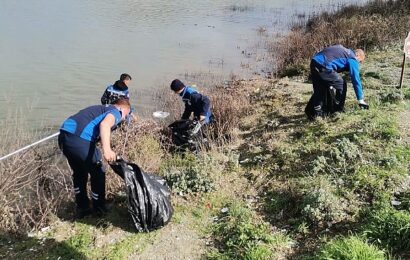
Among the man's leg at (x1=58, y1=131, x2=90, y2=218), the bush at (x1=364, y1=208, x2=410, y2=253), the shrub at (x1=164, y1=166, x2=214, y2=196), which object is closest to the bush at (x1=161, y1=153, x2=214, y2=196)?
the shrub at (x1=164, y1=166, x2=214, y2=196)

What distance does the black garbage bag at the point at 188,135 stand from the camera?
7.29 m

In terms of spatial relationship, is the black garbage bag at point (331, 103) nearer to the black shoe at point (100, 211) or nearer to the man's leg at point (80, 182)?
Answer: the black shoe at point (100, 211)

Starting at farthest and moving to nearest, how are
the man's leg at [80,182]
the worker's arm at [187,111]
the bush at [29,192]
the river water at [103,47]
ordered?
the river water at [103,47], the worker's arm at [187,111], the bush at [29,192], the man's leg at [80,182]

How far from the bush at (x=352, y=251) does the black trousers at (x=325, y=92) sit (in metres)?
3.79

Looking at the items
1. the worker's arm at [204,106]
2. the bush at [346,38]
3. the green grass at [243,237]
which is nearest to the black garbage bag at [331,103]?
the worker's arm at [204,106]

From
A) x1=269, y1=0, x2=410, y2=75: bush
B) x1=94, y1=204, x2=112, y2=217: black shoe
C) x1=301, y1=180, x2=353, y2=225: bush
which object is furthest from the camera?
x1=269, y1=0, x2=410, y2=75: bush

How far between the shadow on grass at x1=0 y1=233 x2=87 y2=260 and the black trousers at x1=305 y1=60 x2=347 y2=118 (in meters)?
4.77

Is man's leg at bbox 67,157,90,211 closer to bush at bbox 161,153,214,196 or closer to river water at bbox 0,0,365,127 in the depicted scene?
bush at bbox 161,153,214,196

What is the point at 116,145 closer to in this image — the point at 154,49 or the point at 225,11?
the point at 154,49

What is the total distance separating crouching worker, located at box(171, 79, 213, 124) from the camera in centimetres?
738

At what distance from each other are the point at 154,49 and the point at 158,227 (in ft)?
41.6

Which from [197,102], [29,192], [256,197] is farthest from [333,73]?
[29,192]

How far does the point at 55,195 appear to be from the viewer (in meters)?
5.98

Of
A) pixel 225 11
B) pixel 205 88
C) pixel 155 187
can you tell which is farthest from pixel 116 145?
pixel 225 11
